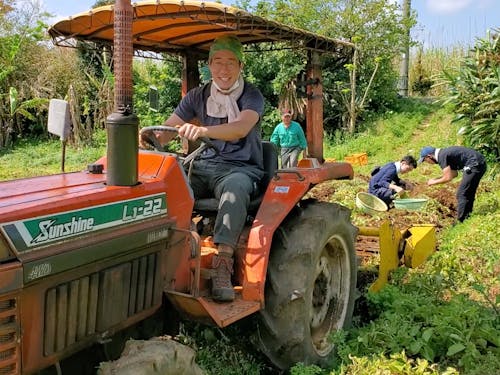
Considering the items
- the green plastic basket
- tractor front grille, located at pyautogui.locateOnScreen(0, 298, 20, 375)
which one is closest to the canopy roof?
tractor front grille, located at pyautogui.locateOnScreen(0, 298, 20, 375)

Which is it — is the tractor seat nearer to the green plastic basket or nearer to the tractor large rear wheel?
the tractor large rear wheel

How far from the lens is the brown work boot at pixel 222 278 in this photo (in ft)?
10.8

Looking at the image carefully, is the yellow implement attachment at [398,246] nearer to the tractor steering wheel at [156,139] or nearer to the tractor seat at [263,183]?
the tractor seat at [263,183]

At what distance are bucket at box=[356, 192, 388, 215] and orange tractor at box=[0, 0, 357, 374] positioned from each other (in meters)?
3.64

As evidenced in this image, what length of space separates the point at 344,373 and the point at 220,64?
2132mm

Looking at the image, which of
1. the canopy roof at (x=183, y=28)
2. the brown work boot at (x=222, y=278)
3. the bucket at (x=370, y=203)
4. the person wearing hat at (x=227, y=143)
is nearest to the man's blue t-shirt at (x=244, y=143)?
the person wearing hat at (x=227, y=143)

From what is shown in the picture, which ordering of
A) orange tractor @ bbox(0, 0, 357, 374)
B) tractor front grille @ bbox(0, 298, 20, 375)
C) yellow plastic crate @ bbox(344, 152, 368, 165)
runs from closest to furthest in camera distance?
1. tractor front grille @ bbox(0, 298, 20, 375)
2. orange tractor @ bbox(0, 0, 357, 374)
3. yellow plastic crate @ bbox(344, 152, 368, 165)

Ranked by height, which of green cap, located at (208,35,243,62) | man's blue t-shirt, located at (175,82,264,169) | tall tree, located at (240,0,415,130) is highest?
tall tree, located at (240,0,415,130)

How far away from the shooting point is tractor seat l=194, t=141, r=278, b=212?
12.2 feet

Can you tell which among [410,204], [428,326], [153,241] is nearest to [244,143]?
[153,241]

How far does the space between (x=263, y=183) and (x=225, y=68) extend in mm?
832

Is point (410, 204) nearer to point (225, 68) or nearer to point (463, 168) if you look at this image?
point (463, 168)

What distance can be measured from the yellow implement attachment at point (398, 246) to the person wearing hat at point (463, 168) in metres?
2.45

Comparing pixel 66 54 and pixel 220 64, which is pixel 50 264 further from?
pixel 66 54
